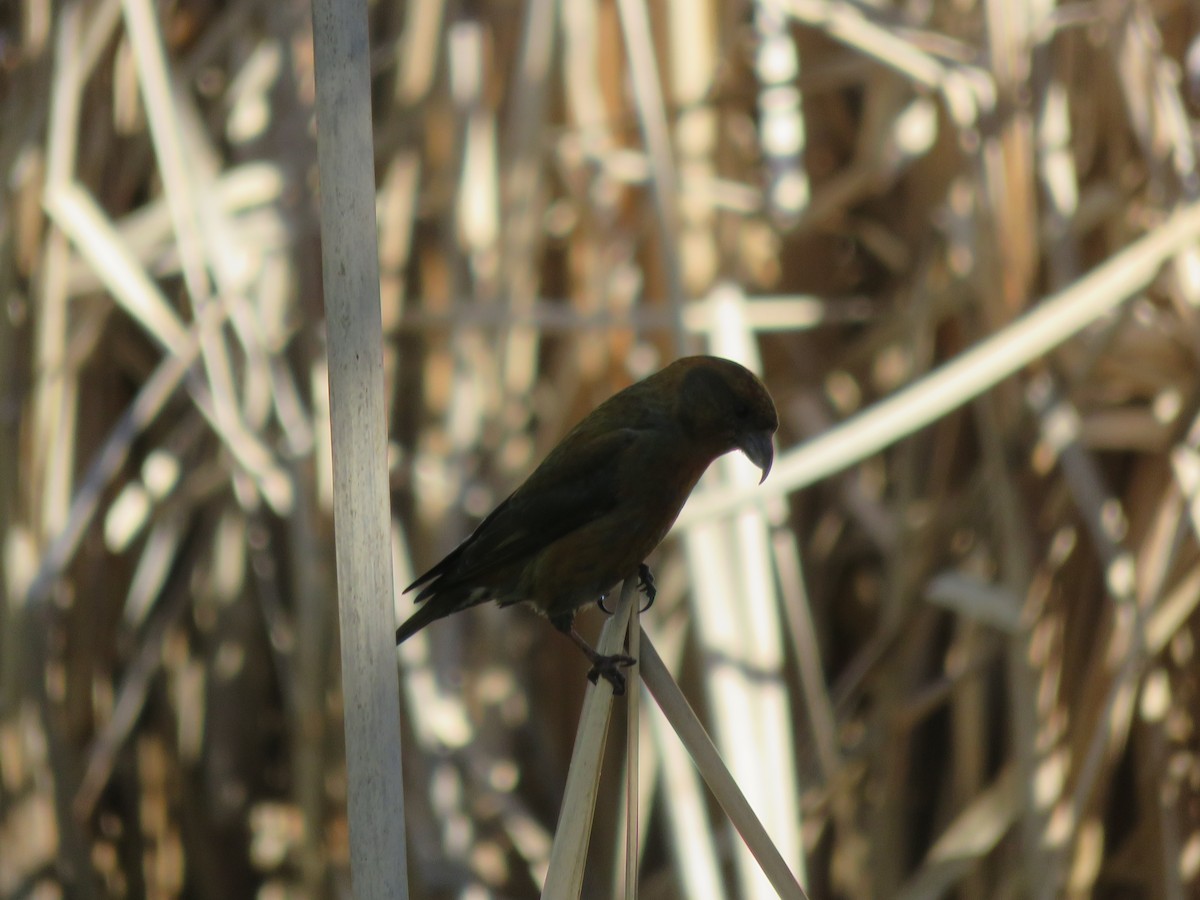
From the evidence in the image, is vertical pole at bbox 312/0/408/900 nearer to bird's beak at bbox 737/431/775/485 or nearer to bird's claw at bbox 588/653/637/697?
bird's claw at bbox 588/653/637/697

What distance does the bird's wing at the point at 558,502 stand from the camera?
87.9 inches

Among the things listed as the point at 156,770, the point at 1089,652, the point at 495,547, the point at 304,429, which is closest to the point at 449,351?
the point at 304,429

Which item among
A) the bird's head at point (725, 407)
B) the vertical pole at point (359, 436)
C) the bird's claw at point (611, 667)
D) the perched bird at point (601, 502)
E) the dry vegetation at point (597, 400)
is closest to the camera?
the vertical pole at point (359, 436)

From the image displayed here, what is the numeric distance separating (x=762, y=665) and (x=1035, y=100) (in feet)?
4.30

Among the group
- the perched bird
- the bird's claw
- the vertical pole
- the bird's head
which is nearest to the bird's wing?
the perched bird

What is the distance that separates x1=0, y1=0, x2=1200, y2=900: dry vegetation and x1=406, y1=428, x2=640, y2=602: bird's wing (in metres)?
0.19

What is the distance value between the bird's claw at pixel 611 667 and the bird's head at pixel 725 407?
0.47 meters

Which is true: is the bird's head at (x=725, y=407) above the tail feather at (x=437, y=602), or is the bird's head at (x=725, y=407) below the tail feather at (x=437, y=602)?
above

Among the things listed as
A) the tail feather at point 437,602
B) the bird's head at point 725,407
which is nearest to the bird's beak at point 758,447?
the bird's head at point 725,407

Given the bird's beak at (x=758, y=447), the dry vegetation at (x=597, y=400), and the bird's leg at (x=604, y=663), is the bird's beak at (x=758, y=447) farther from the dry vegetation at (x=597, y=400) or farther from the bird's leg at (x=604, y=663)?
the bird's leg at (x=604, y=663)

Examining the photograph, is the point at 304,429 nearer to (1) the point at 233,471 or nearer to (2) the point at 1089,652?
(1) the point at 233,471

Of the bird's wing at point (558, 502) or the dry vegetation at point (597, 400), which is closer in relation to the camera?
the bird's wing at point (558, 502)

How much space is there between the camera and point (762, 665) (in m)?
2.23

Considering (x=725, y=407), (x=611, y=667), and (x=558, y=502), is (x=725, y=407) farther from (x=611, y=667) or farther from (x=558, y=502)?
(x=611, y=667)
